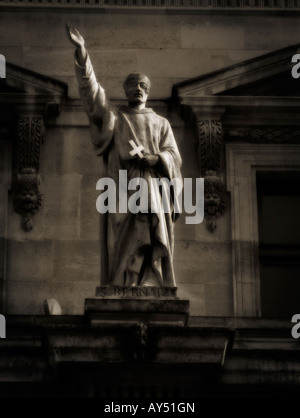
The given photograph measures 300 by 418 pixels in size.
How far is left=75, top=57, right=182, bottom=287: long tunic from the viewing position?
885 inches

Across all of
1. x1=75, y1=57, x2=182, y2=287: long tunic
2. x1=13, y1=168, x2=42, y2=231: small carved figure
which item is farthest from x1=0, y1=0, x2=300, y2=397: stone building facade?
x1=75, y1=57, x2=182, y2=287: long tunic

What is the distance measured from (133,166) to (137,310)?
178 cm

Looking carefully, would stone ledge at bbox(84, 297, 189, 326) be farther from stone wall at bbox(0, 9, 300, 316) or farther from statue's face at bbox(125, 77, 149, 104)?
statue's face at bbox(125, 77, 149, 104)

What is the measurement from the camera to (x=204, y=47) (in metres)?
25.8

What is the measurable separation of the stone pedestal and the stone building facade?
822mm

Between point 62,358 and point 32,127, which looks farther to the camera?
point 32,127

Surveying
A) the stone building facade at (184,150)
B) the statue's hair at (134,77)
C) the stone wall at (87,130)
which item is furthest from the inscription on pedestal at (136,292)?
the statue's hair at (134,77)

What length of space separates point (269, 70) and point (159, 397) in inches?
202

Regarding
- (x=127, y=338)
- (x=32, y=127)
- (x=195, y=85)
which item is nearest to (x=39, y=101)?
(x=32, y=127)

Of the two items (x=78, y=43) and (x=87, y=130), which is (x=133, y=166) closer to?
(x=78, y=43)

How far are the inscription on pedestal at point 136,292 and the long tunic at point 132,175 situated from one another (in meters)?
0.15

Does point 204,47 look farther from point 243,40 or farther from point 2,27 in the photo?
point 2,27

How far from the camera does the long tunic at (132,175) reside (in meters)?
22.5

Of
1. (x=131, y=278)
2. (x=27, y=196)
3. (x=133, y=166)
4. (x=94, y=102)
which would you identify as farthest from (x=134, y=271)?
(x=27, y=196)
